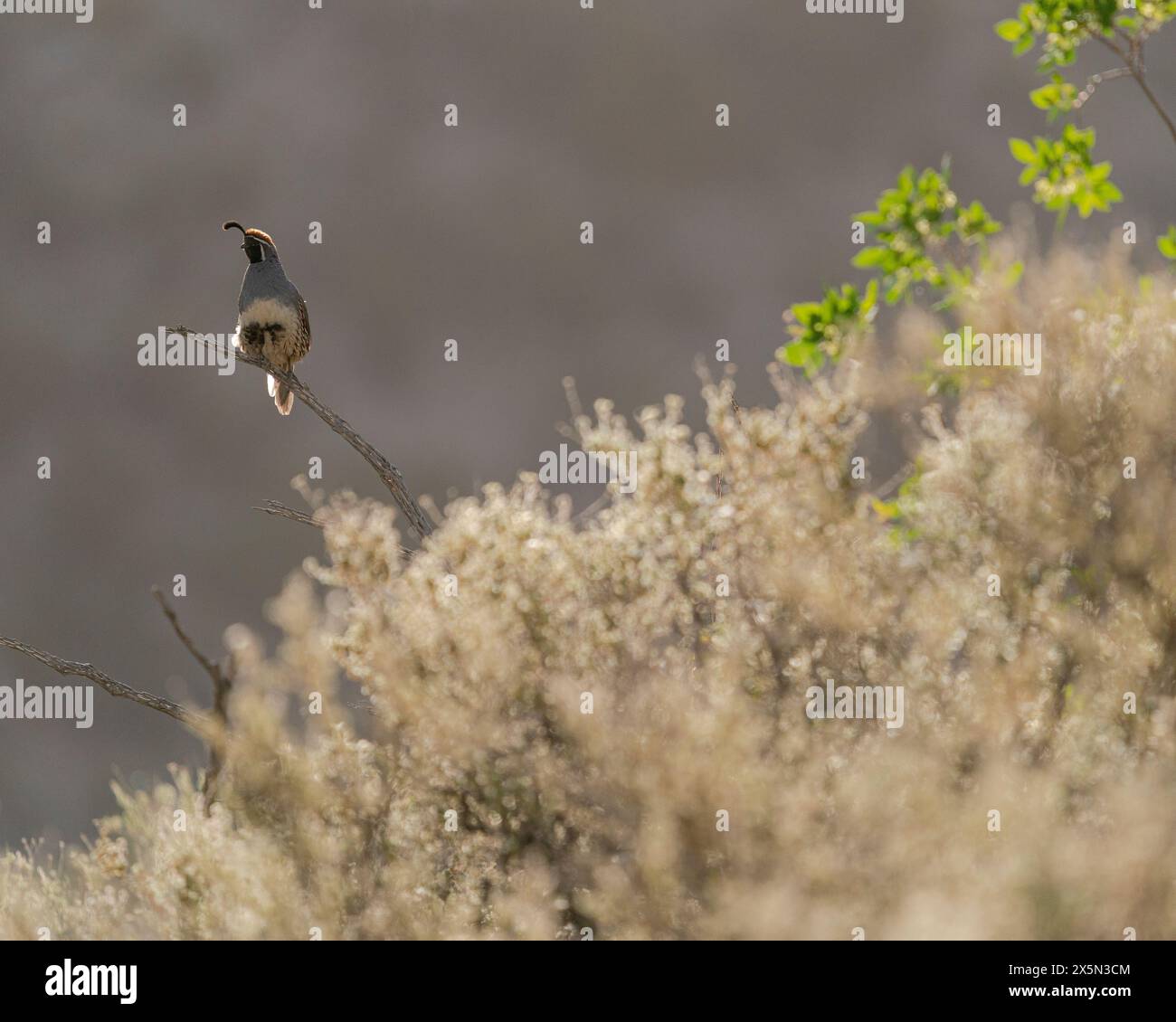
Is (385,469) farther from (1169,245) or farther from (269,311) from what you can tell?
(1169,245)

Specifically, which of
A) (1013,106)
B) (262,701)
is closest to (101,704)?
(262,701)

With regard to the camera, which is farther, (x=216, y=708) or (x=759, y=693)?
(x=759, y=693)

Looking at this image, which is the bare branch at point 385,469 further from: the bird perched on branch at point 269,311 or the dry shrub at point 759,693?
the bird perched on branch at point 269,311

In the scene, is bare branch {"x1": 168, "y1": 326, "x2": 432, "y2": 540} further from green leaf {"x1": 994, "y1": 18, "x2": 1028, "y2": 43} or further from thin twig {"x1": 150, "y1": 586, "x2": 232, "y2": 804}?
green leaf {"x1": 994, "y1": 18, "x2": 1028, "y2": 43}

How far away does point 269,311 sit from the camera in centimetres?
597

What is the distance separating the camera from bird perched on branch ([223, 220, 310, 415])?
5984mm

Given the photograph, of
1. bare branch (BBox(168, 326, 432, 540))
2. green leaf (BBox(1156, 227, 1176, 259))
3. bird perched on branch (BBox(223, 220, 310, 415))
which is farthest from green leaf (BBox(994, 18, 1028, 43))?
bird perched on branch (BBox(223, 220, 310, 415))

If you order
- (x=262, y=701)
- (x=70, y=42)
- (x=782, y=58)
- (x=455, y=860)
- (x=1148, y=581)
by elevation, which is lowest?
(x=455, y=860)

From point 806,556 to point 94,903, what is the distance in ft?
9.84

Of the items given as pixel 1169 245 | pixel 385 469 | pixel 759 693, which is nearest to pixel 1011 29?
pixel 1169 245

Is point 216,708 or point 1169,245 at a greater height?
point 1169,245

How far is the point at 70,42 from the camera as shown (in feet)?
44.9
